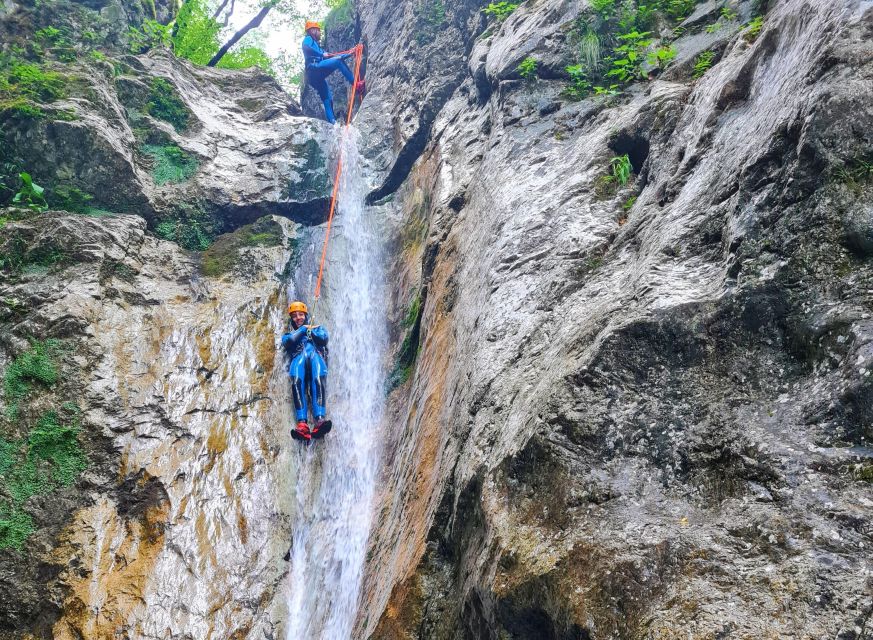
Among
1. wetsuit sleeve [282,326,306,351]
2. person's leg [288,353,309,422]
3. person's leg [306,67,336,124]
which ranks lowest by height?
person's leg [288,353,309,422]

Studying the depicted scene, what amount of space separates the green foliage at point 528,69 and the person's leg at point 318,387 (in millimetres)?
5004

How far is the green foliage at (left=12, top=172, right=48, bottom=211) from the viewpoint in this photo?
8555 millimetres

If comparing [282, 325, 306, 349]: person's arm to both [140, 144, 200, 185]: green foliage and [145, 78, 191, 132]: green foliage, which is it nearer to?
[140, 144, 200, 185]: green foliage

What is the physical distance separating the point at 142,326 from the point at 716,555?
7666mm

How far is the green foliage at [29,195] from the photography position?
855 centimetres

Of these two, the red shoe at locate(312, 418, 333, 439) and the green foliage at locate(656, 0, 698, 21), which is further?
the red shoe at locate(312, 418, 333, 439)

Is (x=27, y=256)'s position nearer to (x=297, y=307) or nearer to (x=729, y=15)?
(x=297, y=307)

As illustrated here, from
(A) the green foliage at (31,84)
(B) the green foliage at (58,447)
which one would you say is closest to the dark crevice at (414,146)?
(A) the green foliage at (31,84)

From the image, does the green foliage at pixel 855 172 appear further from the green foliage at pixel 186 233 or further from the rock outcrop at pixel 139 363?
the green foliage at pixel 186 233

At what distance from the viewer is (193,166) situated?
10.7 metres

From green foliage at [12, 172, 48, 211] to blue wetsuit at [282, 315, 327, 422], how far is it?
164 inches

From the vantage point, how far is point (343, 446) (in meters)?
8.30

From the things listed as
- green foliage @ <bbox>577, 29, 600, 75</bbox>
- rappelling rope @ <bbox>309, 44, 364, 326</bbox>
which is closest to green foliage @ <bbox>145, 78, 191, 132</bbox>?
rappelling rope @ <bbox>309, 44, 364, 326</bbox>

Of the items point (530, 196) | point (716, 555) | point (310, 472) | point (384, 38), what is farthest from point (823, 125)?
point (384, 38)
